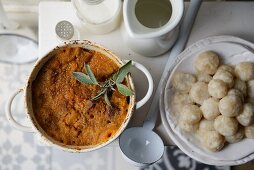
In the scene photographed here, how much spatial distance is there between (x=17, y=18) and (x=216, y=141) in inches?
20.6

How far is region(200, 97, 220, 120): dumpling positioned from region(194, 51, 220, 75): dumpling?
47mm

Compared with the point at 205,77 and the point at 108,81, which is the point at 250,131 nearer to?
the point at 205,77

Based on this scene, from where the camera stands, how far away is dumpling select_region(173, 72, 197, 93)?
74 centimetres

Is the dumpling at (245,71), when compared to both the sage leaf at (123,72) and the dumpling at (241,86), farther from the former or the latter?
the sage leaf at (123,72)

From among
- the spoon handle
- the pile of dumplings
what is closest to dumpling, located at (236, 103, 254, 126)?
the pile of dumplings

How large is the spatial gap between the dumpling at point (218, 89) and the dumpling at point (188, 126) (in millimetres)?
58

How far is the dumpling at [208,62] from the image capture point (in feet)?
2.39

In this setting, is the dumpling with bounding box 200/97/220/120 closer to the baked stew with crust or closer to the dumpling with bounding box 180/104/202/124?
the dumpling with bounding box 180/104/202/124

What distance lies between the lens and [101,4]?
30.4 inches

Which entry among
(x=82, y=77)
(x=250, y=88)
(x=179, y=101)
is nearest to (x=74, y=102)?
(x=82, y=77)

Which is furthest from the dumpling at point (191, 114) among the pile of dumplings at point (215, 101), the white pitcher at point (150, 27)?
the white pitcher at point (150, 27)

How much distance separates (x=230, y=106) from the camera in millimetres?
682

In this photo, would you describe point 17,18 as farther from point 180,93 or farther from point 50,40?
point 180,93

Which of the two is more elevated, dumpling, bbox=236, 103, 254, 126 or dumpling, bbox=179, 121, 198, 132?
dumpling, bbox=236, 103, 254, 126
